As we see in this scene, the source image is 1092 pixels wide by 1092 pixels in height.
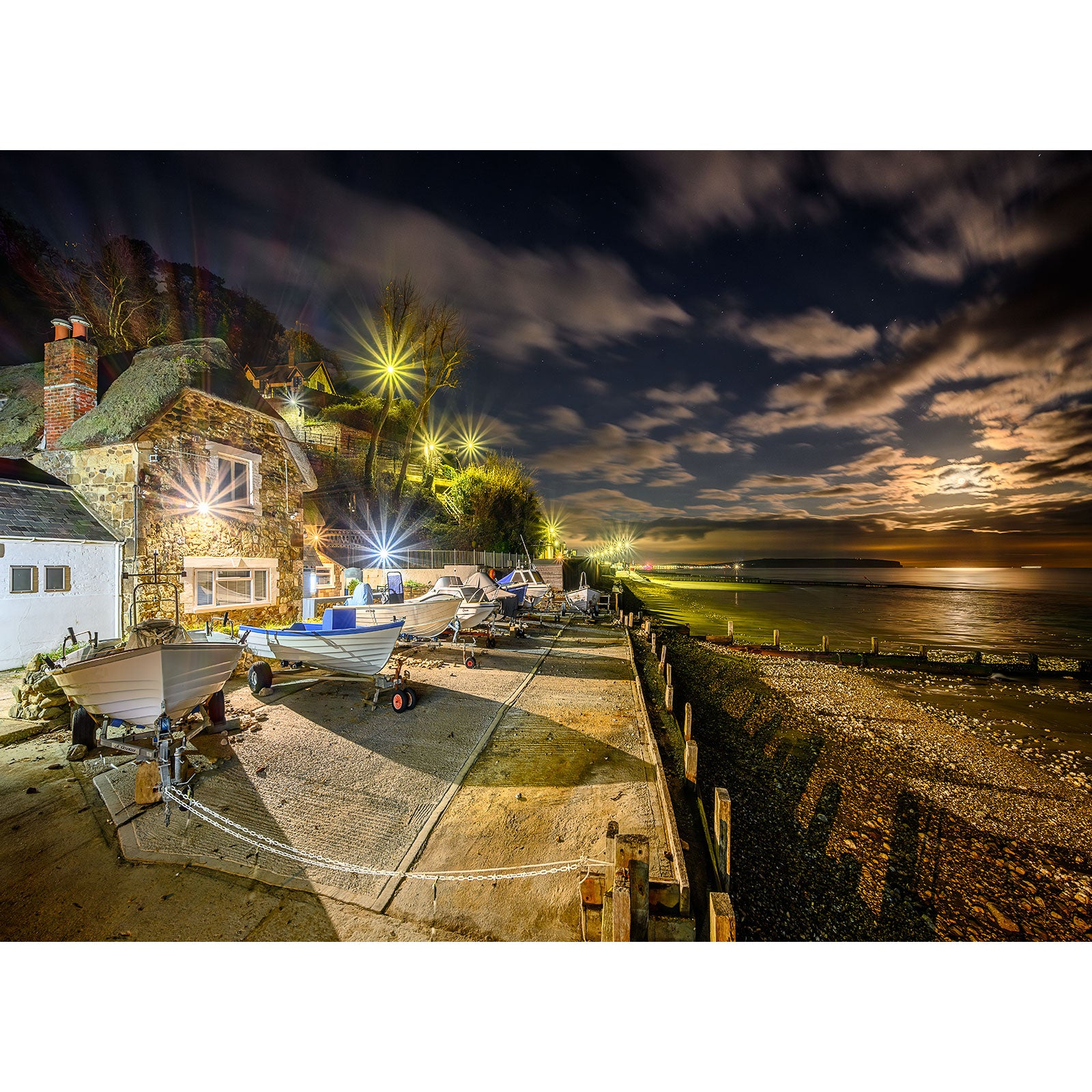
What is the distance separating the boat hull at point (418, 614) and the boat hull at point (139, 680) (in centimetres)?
413

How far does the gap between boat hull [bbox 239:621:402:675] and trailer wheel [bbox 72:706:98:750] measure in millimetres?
2944

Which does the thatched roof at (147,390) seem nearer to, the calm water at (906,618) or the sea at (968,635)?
the sea at (968,635)

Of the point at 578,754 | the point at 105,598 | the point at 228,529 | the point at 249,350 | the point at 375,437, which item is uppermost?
the point at 249,350

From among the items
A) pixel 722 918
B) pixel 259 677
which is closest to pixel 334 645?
pixel 259 677

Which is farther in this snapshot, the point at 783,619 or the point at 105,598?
the point at 783,619

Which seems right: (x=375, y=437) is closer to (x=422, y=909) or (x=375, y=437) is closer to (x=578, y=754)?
(x=578, y=754)

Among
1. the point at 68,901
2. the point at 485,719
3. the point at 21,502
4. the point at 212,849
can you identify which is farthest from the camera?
the point at 21,502

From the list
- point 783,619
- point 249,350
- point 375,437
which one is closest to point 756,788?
point 375,437

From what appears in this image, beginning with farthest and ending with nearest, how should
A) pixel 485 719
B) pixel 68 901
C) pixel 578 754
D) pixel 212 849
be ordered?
pixel 485 719, pixel 578 754, pixel 212 849, pixel 68 901

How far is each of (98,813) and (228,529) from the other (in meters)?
7.42

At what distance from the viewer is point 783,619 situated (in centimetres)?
3881

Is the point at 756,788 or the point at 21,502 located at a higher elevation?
the point at 21,502

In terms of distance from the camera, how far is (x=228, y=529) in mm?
10789

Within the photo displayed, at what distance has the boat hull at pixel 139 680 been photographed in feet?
18.6
